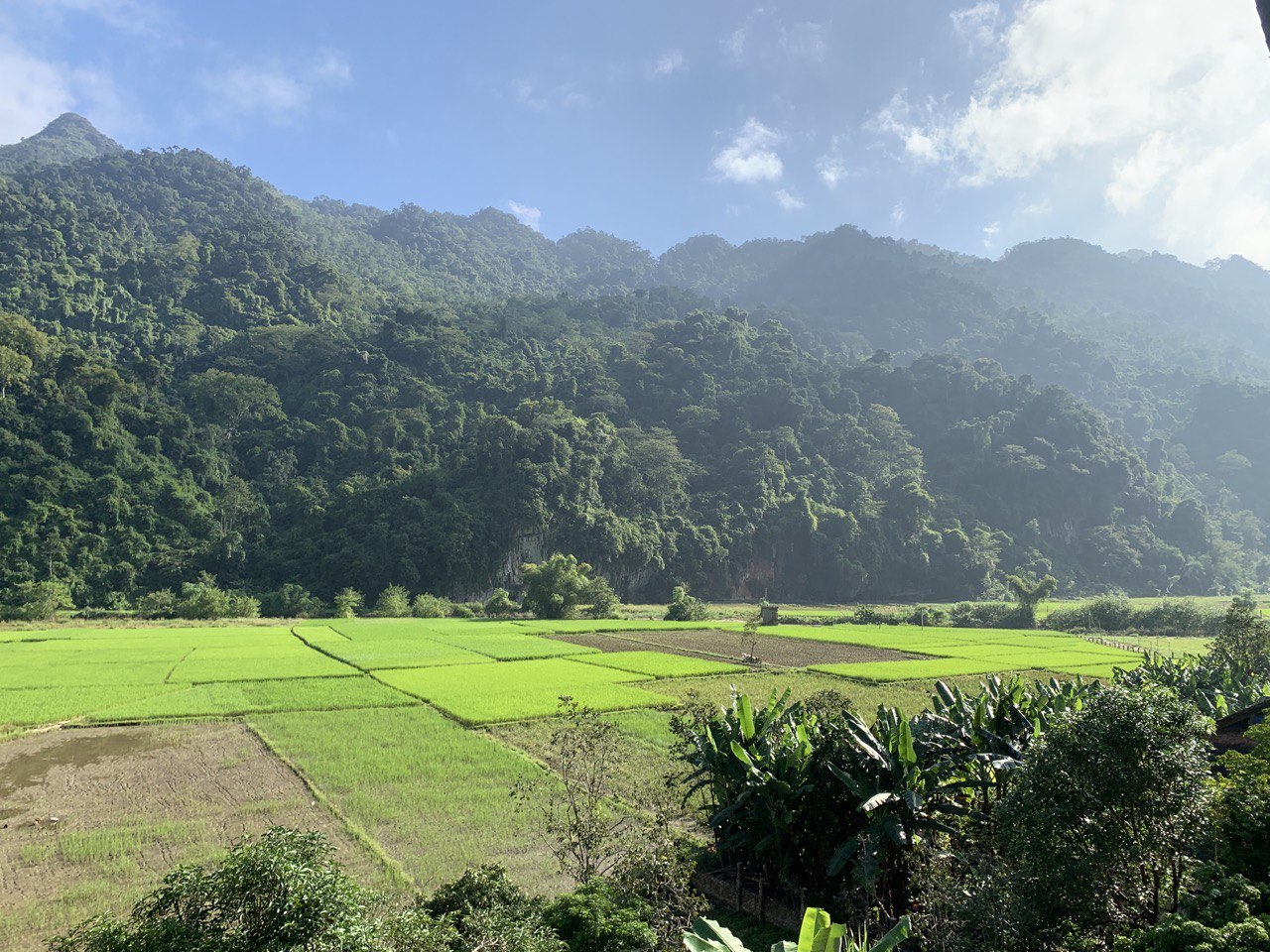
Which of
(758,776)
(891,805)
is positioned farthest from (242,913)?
(891,805)

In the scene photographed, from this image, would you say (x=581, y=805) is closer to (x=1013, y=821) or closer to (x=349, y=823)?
(x=349, y=823)

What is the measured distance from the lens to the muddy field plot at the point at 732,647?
30578mm

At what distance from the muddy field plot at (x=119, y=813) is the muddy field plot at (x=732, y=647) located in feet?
66.9

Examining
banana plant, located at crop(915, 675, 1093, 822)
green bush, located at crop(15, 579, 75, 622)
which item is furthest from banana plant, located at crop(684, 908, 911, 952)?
green bush, located at crop(15, 579, 75, 622)

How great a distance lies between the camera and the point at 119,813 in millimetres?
10648

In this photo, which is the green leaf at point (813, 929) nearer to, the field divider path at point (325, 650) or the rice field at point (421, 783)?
the rice field at point (421, 783)

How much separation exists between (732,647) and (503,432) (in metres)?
36.9

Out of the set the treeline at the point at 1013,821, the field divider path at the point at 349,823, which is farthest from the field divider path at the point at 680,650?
the treeline at the point at 1013,821

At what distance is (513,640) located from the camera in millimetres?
34562

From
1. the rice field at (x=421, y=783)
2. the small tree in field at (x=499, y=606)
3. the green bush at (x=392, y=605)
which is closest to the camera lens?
the rice field at (x=421, y=783)

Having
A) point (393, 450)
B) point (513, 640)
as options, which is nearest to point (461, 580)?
point (393, 450)

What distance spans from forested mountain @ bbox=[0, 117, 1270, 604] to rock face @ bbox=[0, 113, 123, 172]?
1.48 m

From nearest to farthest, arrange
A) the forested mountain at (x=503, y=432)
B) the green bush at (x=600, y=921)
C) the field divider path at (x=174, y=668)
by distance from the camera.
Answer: the green bush at (x=600, y=921), the field divider path at (x=174, y=668), the forested mountain at (x=503, y=432)

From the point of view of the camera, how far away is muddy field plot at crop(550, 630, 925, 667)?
30578mm
